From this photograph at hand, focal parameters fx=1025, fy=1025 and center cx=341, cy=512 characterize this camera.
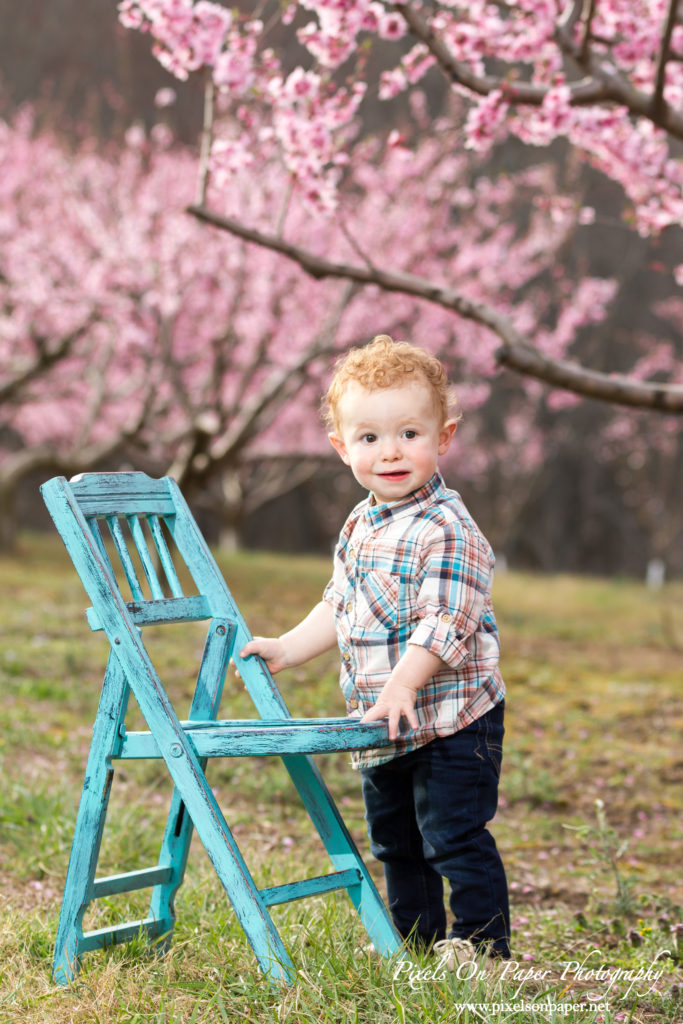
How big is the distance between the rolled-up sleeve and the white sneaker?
606 mm

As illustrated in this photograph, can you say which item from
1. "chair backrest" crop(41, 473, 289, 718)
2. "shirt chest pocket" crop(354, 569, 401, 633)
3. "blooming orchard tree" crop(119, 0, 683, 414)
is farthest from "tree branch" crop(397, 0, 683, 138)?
"shirt chest pocket" crop(354, 569, 401, 633)

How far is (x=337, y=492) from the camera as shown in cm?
2448

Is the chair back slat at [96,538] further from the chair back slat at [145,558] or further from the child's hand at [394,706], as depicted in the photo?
the child's hand at [394,706]

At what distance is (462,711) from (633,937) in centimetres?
110

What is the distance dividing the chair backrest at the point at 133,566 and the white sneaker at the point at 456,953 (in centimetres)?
61

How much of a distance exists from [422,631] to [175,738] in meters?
0.55

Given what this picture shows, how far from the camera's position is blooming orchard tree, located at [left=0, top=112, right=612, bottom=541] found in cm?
1038

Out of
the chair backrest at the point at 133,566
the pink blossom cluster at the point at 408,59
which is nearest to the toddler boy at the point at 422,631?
the chair backrest at the point at 133,566

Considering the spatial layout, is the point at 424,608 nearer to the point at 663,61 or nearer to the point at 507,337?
the point at 507,337

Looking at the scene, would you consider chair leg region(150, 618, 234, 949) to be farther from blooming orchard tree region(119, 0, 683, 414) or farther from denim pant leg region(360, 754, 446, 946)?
blooming orchard tree region(119, 0, 683, 414)

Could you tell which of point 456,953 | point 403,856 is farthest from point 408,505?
point 456,953

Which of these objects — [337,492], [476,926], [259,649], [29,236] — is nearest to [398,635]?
[259,649]

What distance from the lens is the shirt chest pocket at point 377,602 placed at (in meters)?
2.26

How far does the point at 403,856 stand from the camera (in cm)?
243
